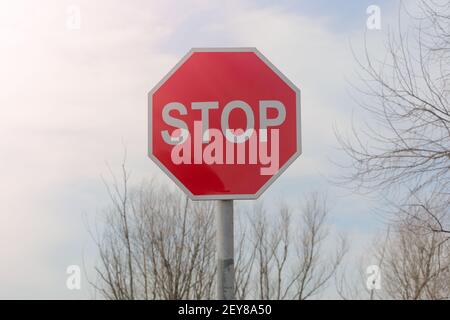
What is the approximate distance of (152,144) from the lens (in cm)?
336

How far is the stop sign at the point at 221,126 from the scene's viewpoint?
335cm

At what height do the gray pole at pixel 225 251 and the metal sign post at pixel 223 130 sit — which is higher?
the metal sign post at pixel 223 130

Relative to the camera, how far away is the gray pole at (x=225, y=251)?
3.29m

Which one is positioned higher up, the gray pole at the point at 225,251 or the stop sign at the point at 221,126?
the stop sign at the point at 221,126

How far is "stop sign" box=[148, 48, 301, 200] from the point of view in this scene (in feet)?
11.0

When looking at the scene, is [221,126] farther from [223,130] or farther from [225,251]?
[225,251]

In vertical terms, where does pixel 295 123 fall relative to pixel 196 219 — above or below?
below

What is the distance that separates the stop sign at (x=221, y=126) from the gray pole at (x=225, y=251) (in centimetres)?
8

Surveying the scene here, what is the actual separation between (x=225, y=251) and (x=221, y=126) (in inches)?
26.2

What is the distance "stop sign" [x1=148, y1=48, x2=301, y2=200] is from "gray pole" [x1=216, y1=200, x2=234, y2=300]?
0.08m

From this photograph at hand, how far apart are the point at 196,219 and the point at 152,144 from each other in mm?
10096

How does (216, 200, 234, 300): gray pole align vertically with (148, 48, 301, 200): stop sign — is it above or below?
below
